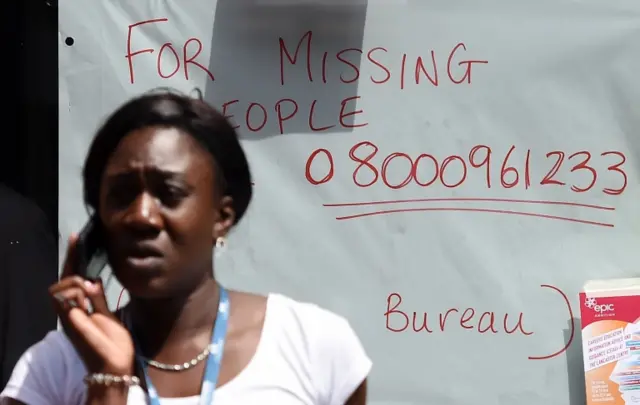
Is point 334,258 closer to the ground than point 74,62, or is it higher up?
closer to the ground

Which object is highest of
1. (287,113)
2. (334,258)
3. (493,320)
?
(287,113)

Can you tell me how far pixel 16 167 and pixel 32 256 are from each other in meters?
0.18

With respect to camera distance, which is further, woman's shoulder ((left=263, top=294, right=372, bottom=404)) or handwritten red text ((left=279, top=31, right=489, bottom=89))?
handwritten red text ((left=279, top=31, right=489, bottom=89))

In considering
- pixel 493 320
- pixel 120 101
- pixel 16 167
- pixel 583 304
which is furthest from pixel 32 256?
pixel 583 304

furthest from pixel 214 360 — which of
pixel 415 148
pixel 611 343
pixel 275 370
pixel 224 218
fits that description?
pixel 611 343

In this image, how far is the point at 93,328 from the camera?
83cm

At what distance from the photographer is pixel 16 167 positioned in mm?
1367

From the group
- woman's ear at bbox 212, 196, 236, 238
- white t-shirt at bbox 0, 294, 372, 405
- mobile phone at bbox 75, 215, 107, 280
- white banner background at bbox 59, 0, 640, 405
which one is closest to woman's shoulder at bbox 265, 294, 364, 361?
white t-shirt at bbox 0, 294, 372, 405

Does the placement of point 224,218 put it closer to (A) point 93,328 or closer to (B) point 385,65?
(A) point 93,328

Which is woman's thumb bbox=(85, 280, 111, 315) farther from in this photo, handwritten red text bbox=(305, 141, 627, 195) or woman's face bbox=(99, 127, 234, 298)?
handwritten red text bbox=(305, 141, 627, 195)

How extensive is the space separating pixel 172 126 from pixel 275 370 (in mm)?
322

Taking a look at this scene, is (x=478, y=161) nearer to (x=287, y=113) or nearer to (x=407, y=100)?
(x=407, y=100)

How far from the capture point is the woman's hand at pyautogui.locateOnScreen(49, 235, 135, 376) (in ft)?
2.65

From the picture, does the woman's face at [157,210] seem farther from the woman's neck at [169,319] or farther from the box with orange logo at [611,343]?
the box with orange logo at [611,343]
